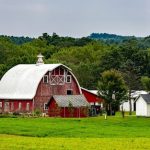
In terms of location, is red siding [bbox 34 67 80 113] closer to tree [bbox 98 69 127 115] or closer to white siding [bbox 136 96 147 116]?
tree [bbox 98 69 127 115]

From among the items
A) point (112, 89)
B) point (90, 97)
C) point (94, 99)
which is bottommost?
point (94, 99)

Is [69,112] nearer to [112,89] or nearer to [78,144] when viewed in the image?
[112,89]

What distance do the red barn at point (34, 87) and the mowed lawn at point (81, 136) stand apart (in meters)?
19.7

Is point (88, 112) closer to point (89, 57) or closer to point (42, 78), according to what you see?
point (42, 78)

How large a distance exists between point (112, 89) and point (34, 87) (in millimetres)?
11641

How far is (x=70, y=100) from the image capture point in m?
88.4

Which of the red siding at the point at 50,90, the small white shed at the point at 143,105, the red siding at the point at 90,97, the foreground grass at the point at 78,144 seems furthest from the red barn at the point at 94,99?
the foreground grass at the point at 78,144

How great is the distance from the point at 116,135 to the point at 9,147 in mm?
16199

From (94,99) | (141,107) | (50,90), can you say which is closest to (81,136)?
(141,107)

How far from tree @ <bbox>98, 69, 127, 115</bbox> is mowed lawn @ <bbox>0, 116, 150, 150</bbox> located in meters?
13.3

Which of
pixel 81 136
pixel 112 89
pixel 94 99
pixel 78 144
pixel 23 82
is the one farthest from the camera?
pixel 94 99

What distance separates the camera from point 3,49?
495 feet

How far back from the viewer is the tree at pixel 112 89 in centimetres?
8831

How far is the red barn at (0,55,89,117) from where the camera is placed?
3671 inches
